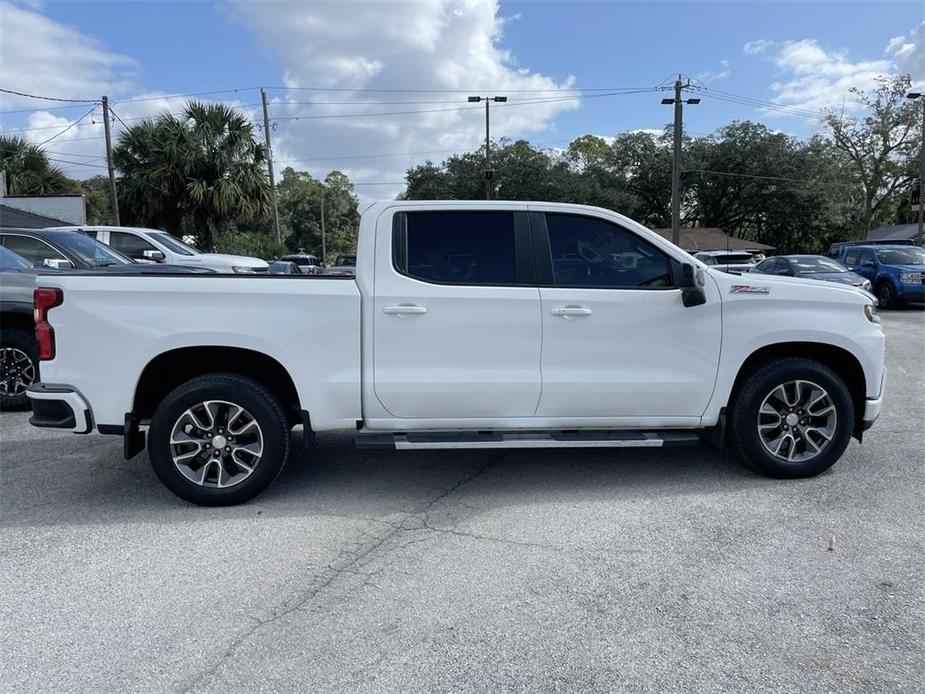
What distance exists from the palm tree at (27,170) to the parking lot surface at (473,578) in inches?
1267

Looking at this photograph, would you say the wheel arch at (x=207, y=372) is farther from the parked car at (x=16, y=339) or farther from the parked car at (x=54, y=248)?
the parked car at (x=54, y=248)

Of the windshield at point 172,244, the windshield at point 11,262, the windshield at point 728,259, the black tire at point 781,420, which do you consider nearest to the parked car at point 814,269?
the windshield at point 728,259

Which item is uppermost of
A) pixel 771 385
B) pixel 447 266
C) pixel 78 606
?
pixel 447 266

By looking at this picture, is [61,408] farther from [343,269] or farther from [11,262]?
[11,262]

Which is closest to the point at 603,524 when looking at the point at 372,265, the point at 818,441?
the point at 818,441

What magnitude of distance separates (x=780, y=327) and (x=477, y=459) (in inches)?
95.1

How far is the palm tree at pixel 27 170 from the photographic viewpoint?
1231 inches

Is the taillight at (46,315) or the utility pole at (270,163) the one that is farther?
the utility pole at (270,163)

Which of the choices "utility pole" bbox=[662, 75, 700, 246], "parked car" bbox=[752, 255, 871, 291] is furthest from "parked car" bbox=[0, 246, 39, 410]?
"utility pole" bbox=[662, 75, 700, 246]

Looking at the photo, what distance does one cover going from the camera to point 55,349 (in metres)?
4.27

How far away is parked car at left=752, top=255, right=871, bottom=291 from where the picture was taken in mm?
15805

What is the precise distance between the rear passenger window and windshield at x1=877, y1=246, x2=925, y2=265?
56.9ft

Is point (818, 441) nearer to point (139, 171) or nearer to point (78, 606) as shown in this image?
point (78, 606)

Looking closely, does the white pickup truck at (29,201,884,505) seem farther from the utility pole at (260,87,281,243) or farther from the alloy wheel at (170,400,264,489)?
the utility pole at (260,87,281,243)
